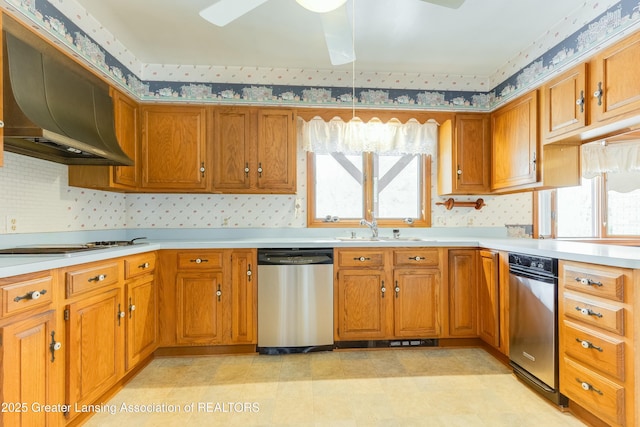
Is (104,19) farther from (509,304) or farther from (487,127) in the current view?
(509,304)

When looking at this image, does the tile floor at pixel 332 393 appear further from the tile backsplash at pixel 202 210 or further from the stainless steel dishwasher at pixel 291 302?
the tile backsplash at pixel 202 210

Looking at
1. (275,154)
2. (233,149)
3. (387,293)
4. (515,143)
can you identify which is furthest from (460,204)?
(233,149)

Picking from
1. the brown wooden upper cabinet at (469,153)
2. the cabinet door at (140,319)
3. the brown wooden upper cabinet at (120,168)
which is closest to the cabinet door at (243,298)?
the cabinet door at (140,319)

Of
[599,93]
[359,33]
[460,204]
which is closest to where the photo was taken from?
[599,93]

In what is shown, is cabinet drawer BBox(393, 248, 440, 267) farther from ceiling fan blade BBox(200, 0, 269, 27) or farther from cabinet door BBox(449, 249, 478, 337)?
ceiling fan blade BBox(200, 0, 269, 27)

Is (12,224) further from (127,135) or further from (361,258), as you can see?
(361,258)

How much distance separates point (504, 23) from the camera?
2428mm

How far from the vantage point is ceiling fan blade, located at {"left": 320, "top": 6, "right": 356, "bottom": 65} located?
1708 millimetres

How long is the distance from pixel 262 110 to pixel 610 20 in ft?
8.38

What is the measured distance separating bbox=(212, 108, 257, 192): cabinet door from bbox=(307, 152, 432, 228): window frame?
2.13 ft

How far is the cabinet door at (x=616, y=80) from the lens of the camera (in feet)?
5.86

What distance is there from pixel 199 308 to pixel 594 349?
264 centimetres

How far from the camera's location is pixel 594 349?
5.61 ft

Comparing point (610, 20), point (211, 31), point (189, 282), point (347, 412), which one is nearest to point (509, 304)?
point (347, 412)
